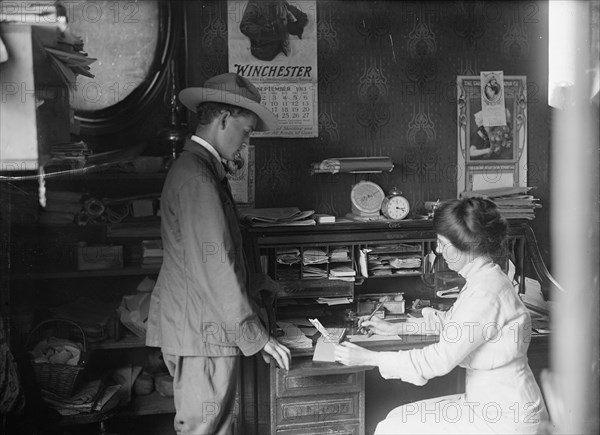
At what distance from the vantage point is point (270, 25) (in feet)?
13.1

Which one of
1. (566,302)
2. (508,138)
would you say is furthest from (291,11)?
(566,302)

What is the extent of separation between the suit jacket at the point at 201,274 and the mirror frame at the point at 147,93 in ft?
3.63

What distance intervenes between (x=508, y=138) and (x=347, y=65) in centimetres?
117

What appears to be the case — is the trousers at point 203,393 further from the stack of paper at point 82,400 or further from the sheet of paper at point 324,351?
the stack of paper at point 82,400

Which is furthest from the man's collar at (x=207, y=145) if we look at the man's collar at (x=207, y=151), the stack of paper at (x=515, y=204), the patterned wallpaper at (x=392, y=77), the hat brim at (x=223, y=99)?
the stack of paper at (x=515, y=204)

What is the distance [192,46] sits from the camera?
3.94 m

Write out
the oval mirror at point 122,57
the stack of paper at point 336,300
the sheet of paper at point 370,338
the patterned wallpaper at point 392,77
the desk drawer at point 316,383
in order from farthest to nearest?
the patterned wallpaper at point 392,77 < the oval mirror at point 122,57 < the stack of paper at point 336,300 < the sheet of paper at point 370,338 < the desk drawer at point 316,383

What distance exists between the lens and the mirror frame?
3.93m

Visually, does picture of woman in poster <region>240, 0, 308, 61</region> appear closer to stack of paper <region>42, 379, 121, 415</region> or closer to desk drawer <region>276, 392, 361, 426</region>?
desk drawer <region>276, 392, 361, 426</region>

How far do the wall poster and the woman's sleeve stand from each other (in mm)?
1783

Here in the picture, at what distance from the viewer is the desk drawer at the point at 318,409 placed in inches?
130

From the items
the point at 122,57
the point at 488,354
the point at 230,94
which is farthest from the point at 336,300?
the point at 122,57

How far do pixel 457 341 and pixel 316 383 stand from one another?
97 centimetres

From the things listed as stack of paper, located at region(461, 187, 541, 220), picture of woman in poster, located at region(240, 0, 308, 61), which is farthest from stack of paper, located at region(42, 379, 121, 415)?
stack of paper, located at region(461, 187, 541, 220)
